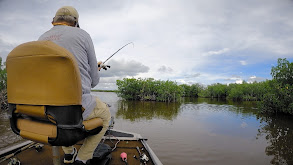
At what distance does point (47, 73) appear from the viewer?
1.22 m

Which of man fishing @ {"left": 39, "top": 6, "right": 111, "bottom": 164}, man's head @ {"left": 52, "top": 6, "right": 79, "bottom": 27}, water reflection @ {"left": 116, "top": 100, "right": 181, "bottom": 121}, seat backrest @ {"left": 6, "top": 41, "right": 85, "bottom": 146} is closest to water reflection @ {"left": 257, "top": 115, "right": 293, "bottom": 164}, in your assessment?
water reflection @ {"left": 116, "top": 100, "right": 181, "bottom": 121}

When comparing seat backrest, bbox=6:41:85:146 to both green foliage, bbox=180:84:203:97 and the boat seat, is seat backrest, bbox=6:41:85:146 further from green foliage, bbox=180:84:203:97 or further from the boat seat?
green foliage, bbox=180:84:203:97

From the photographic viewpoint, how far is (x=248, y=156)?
6.64 metres

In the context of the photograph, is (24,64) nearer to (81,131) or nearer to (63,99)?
(63,99)

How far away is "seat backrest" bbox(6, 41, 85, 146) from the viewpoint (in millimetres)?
1210

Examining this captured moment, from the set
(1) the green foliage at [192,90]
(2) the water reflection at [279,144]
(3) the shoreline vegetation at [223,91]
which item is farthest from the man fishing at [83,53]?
(1) the green foliage at [192,90]

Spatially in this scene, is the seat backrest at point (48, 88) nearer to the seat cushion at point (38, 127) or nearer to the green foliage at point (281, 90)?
the seat cushion at point (38, 127)

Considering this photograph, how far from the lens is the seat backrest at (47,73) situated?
1.20 metres

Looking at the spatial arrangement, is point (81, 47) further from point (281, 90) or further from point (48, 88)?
point (281, 90)

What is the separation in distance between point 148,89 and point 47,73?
3585 cm

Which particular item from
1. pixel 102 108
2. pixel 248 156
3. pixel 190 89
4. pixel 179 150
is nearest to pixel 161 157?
pixel 179 150

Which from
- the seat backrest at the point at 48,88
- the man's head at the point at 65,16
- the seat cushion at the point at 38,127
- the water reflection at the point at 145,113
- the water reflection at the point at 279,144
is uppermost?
the man's head at the point at 65,16

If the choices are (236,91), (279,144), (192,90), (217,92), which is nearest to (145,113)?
(279,144)

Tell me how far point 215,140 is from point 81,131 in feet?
29.2
